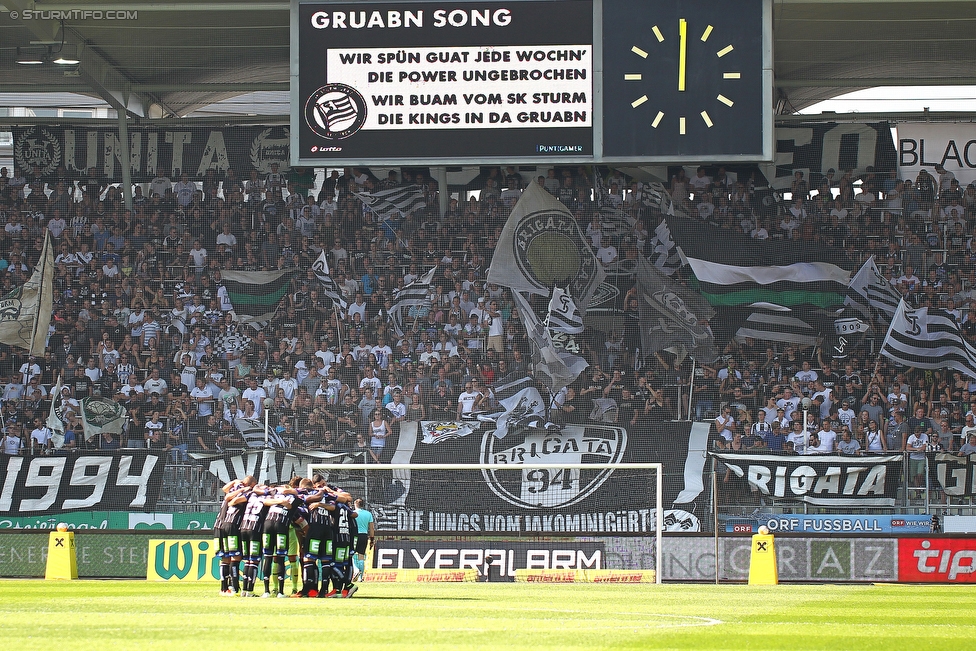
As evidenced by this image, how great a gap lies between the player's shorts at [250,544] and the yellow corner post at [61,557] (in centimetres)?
560

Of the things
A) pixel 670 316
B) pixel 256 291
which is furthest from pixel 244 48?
pixel 670 316


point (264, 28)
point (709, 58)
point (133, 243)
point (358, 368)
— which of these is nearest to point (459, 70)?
point (709, 58)

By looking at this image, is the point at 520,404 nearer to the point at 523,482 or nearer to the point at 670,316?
the point at 523,482

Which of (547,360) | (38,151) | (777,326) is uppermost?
(38,151)

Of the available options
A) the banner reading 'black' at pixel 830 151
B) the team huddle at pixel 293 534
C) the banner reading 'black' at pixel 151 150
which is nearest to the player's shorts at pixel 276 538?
the team huddle at pixel 293 534

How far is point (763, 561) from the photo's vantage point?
16.8 metres

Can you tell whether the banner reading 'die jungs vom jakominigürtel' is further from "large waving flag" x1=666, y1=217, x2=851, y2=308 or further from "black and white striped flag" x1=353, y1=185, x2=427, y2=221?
"black and white striped flag" x1=353, y1=185, x2=427, y2=221

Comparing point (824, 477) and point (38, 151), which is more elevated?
point (38, 151)

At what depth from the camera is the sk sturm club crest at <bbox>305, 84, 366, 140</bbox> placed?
48.8ft

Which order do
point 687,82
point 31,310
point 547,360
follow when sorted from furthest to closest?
point 31,310 < point 547,360 < point 687,82

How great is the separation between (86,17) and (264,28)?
2813 millimetres

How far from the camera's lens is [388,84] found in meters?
14.9

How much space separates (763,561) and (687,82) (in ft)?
22.0

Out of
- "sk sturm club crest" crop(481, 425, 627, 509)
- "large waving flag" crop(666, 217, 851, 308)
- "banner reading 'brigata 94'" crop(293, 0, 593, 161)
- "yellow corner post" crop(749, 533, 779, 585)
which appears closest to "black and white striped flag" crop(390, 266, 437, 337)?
"sk sturm club crest" crop(481, 425, 627, 509)
